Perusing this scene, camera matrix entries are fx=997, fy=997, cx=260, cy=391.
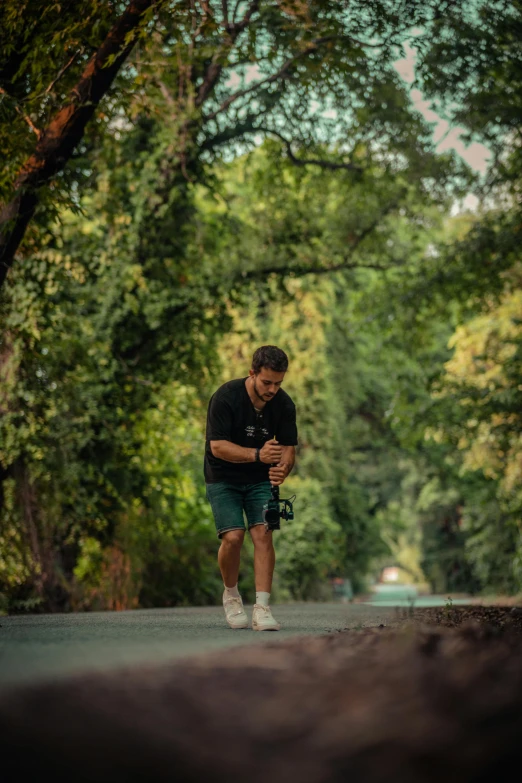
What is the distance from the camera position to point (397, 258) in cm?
2138

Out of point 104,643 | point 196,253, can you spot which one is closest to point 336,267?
point 196,253

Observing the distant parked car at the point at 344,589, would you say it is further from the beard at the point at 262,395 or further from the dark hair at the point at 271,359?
the dark hair at the point at 271,359

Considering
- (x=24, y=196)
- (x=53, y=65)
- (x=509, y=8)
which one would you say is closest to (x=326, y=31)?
(x=509, y=8)

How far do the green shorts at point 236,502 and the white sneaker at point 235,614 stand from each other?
527 millimetres

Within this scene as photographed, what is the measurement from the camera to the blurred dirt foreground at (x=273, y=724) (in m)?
2.46

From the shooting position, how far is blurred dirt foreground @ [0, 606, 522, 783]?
2461 millimetres

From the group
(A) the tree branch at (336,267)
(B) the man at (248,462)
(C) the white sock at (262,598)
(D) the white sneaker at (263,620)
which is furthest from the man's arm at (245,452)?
(A) the tree branch at (336,267)

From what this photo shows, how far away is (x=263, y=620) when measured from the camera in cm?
731

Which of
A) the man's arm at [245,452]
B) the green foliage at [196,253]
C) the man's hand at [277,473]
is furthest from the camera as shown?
the green foliage at [196,253]

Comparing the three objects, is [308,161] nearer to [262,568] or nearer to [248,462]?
[248,462]

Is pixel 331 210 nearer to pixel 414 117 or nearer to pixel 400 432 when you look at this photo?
pixel 414 117

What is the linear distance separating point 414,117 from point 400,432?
7386 mm

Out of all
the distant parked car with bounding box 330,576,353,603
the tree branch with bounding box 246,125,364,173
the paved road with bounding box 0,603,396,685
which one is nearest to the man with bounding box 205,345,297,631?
the paved road with bounding box 0,603,396,685

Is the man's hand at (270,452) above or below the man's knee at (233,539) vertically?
above
